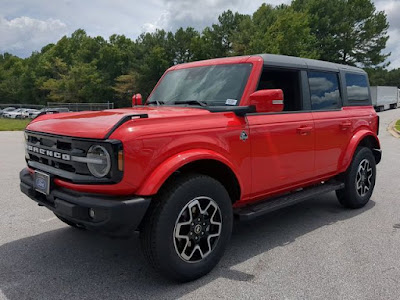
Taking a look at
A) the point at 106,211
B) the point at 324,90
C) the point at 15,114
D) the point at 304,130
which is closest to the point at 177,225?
the point at 106,211

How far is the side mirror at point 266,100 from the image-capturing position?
10.9 ft

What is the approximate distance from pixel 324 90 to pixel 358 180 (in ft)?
4.78

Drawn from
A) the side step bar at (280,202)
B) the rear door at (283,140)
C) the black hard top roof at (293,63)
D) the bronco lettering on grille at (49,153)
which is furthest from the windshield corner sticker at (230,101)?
the bronco lettering on grille at (49,153)

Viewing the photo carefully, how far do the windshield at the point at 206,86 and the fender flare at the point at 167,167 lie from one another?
0.84 meters

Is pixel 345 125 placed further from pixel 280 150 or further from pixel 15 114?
pixel 15 114

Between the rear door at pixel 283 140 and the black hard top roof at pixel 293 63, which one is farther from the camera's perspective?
the black hard top roof at pixel 293 63

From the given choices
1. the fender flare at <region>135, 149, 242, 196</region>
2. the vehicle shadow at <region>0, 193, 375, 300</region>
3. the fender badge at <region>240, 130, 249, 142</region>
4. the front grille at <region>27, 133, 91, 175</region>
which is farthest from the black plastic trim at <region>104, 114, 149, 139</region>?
the vehicle shadow at <region>0, 193, 375, 300</region>

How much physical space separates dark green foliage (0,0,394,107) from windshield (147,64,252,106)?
2632 cm

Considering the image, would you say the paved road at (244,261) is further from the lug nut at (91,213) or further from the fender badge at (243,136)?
the fender badge at (243,136)

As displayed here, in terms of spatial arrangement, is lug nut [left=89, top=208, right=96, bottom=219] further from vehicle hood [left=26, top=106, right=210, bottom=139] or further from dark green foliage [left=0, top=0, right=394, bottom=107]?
dark green foliage [left=0, top=0, right=394, bottom=107]

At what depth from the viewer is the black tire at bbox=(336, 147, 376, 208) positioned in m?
4.99

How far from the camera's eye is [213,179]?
10.5 feet

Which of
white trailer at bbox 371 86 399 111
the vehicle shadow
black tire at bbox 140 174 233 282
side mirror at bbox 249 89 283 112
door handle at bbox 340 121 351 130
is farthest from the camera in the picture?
white trailer at bbox 371 86 399 111

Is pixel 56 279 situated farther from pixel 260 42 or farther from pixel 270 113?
pixel 260 42
